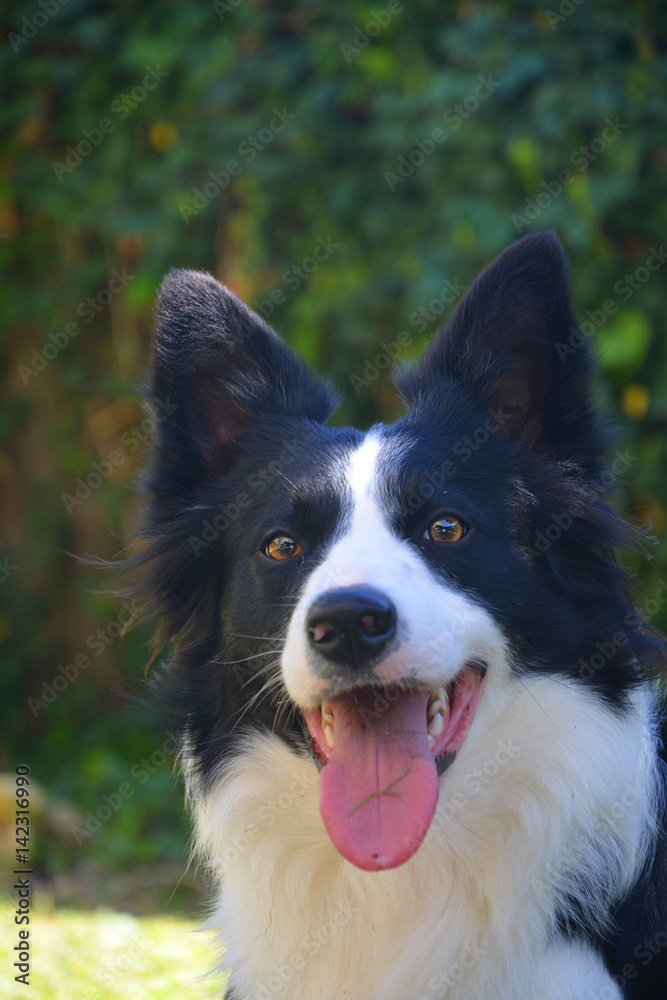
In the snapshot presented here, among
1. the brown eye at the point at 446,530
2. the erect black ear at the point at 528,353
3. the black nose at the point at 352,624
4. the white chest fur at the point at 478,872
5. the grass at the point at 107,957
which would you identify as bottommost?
the grass at the point at 107,957

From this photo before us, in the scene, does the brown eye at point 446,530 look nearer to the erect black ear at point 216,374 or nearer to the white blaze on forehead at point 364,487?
the white blaze on forehead at point 364,487

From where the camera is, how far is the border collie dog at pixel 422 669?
2.58 meters

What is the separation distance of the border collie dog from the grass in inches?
38.6

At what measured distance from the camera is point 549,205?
17.2 ft

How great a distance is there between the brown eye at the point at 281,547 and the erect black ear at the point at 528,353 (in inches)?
26.6

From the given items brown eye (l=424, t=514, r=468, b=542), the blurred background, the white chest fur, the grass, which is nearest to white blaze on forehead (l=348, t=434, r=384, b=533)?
brown eye (l=424, t=514, r=468, b=542)

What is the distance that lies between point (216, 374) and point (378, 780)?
1524mm

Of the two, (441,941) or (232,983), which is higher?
(441,941)

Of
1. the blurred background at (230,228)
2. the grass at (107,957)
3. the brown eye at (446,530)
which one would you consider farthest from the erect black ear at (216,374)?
the grass at (107,957)

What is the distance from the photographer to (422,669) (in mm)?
2537

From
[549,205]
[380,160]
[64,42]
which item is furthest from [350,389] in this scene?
[64,42]

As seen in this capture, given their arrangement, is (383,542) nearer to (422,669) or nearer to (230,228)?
(422,669)

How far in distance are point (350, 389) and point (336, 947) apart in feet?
14.0

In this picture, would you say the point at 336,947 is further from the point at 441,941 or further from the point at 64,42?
the point at 64,42
